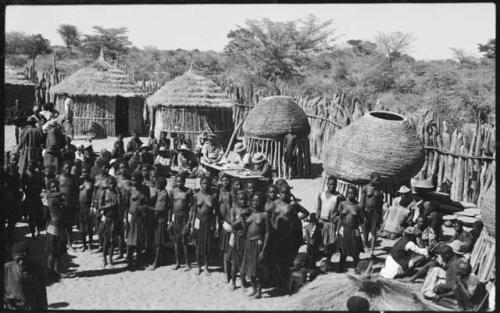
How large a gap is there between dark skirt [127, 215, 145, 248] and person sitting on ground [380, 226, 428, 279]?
134 inches

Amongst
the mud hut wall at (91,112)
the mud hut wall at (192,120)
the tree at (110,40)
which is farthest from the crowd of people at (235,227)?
the tree at (110,40)

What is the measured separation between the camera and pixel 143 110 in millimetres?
21453

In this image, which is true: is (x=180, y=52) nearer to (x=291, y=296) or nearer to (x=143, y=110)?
(x=143, y=110)

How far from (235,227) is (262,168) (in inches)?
164

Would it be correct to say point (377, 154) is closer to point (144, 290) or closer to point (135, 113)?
point (144, 290)

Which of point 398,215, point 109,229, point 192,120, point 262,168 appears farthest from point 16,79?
point 398,215

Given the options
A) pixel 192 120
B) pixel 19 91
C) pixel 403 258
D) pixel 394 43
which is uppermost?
pixel 394 43

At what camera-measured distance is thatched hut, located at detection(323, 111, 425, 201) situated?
10883 mm

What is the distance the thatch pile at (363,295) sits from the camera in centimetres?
659

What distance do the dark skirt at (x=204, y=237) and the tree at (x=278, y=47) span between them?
91.8 ft

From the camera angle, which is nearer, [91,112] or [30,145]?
[30,145]

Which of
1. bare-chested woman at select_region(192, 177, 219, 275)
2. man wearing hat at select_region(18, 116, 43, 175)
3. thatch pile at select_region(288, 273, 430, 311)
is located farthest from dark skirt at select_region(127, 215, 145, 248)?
man wearing hat at select_region(18, 116, 43, 175)

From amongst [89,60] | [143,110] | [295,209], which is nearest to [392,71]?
[143,110]

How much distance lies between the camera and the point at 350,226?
8562 mm
